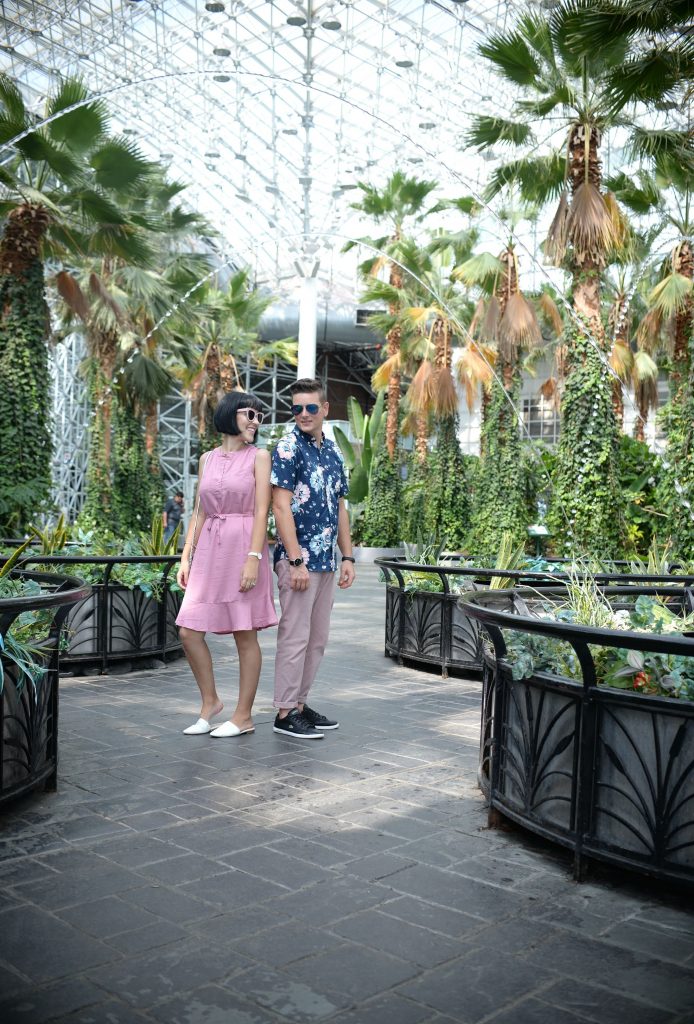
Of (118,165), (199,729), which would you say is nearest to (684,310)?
(118,165)

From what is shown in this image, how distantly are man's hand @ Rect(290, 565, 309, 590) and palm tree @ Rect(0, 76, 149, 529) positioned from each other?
7.79 meters

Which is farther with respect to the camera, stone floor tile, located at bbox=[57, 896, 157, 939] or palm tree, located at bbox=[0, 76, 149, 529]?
palm tree, located at bbox=[0, 76, 149, 529]

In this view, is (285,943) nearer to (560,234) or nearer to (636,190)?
(560,234)

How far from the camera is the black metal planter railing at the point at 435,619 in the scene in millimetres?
7090

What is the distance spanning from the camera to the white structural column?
92.2ft

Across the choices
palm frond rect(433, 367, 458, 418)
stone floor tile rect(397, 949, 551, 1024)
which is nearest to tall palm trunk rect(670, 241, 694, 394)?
palm frond rect(433, 367, 458, 418)

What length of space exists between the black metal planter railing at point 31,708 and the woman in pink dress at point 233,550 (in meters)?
0.87

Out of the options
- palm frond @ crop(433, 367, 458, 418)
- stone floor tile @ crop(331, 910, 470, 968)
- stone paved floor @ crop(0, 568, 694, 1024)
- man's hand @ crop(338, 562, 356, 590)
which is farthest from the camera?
palm frond @ crop(433, 367, 458, 418)

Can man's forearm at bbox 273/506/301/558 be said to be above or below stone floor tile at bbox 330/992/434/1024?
above

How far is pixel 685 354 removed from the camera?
17422 mm

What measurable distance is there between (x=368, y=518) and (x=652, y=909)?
2208cm

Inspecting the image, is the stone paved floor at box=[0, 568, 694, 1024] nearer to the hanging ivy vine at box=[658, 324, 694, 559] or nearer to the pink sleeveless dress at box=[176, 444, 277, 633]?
the pink sleeveless dress at box=[176, 444, 277, 633]

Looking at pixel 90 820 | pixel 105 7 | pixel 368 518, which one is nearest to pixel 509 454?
pixel 368 518

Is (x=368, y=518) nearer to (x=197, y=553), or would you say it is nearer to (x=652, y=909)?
(x=197, y=553)
